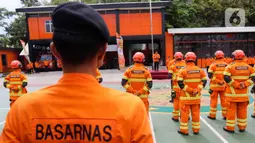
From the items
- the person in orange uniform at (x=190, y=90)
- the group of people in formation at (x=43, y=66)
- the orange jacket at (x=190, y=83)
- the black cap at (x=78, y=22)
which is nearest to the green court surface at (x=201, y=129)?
the person in orange uniform at (x=190, y=90)

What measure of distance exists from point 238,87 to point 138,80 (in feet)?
8.13

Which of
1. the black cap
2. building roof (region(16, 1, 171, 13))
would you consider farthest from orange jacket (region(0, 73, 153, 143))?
building roof (region(16, 1, 171, 13))

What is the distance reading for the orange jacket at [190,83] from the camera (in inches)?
247

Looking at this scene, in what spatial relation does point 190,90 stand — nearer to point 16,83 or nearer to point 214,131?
point 214,131

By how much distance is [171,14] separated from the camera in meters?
33.4

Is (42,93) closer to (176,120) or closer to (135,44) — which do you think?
(176,120)

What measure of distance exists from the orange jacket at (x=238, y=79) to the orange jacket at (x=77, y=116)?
222 inches

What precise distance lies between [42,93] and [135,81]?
545 centimetres

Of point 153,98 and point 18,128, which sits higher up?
point 18,128

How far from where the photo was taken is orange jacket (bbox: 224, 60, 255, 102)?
6.31 metres

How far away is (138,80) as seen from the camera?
671 centimetres

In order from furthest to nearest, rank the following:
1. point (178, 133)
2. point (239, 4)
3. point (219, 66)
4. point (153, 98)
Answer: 1. point (239, 4)
2. point (153, 98)
3. point (219, 66)
4. point (178, 133)

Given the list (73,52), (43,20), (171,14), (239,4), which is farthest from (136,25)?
(73,52)

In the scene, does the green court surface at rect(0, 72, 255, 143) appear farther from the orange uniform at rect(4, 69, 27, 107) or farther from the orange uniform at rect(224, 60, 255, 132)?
the orange uniform at rect(4, 69, 27, 107)
